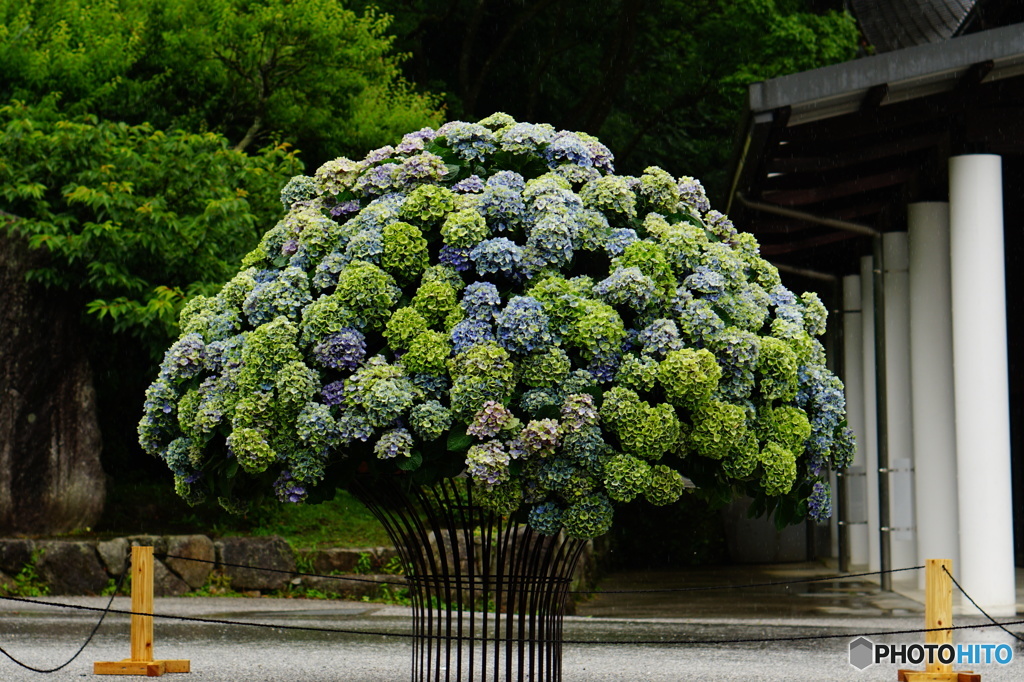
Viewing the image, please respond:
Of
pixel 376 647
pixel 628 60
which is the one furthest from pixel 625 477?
pixel 628 60

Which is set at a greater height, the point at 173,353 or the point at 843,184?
the point at 843,184

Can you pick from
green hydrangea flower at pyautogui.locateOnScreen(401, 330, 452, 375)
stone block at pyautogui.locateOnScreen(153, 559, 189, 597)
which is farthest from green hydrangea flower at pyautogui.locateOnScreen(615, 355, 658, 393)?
stone block at pyautogui.locateOnScreen(153, 559, 189, 597)

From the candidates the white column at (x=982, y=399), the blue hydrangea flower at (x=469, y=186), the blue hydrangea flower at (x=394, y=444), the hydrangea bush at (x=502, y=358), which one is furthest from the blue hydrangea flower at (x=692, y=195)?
the white column at (x=982, y=399)

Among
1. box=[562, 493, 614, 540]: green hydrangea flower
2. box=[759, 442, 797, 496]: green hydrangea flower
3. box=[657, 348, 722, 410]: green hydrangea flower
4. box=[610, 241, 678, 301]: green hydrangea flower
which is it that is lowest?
box=[562, 493, 614, 540]: green hydrangea flower

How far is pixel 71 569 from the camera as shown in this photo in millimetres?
12352

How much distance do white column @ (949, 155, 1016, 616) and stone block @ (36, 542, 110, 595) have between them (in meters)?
7.66

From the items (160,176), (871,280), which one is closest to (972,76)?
(871,280)

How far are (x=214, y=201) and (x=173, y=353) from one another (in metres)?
7.32

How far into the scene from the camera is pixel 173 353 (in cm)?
564

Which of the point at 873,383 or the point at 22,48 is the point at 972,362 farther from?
the point at 22,48

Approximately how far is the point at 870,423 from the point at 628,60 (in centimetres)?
1150

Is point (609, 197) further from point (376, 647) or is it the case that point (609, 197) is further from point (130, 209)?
point (130, 209)

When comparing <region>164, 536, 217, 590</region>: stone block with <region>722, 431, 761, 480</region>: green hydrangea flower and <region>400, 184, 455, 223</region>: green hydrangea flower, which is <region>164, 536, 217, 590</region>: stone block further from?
<region>722, 431, 761, 480</region>: green hydrangea flower

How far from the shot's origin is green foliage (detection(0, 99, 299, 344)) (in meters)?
12.5
